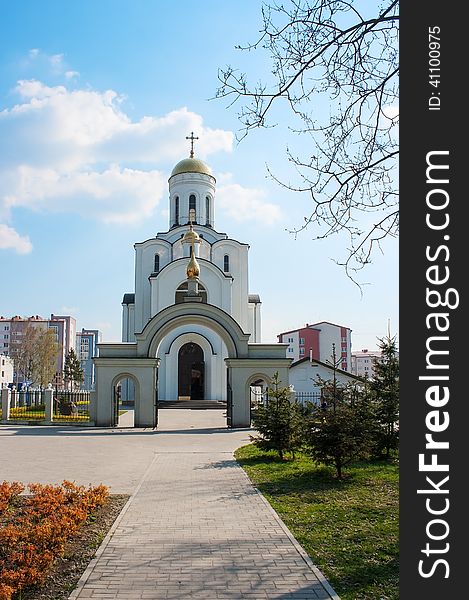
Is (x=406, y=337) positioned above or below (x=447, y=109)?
below

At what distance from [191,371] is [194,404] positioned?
9.73 feet

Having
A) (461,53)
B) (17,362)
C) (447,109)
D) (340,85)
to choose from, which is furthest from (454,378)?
(17,362)

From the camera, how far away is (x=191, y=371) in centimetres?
3447

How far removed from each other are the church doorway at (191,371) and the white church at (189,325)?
6 centimetres

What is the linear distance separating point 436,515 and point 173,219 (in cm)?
3724

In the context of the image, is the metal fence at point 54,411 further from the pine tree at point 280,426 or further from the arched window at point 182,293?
the pine tree at point 280,426

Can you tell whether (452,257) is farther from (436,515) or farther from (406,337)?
(436,515)

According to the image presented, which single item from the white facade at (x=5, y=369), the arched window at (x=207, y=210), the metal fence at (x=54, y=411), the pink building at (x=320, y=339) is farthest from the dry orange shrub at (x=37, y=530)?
the pink building at (x=320, y=339)

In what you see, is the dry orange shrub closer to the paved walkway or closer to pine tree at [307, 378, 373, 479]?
the paved walkway

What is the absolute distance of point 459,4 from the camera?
4.00 metres

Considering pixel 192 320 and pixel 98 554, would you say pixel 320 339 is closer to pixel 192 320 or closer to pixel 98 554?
pixel 192 320

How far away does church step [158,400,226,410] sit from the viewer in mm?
31516

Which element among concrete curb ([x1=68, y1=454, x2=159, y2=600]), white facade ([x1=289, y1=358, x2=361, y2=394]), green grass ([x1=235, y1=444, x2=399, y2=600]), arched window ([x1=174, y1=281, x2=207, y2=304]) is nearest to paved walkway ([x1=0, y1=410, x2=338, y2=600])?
concrete curb ([x1=68, y1=454, x2=159, y2=600])

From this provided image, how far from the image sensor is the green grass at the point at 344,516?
5.50 m
